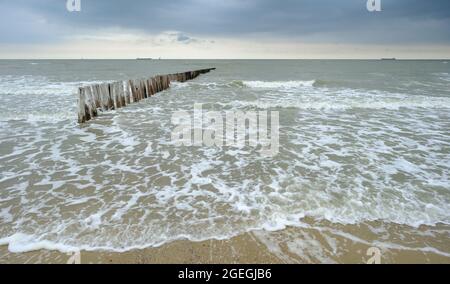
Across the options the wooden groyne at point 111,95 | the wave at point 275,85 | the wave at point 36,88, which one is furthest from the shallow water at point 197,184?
the wave at point 275,85

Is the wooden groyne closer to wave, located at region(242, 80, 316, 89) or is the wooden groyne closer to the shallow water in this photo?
the shallow water

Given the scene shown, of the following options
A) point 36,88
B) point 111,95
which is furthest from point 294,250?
point 36,88

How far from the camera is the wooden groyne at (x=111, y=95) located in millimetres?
10753

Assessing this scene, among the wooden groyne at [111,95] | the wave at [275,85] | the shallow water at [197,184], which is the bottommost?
the shallow water at [197,184]

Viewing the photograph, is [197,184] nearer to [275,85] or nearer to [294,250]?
[294,250]

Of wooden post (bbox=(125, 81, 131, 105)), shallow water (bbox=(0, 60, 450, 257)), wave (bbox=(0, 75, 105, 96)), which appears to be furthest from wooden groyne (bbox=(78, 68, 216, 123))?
wave (bbox=(0, 75, 105, 96))

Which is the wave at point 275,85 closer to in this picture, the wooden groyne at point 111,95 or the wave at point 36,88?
the wooden groyne at point 111,95

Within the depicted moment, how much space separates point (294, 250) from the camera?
331 cm

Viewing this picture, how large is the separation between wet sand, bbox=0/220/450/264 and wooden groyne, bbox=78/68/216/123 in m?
8.45

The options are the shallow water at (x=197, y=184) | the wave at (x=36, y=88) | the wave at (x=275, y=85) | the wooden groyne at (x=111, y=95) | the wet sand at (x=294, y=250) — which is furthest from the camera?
the wave at (x=275, y=85)

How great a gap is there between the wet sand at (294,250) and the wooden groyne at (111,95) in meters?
8.45
